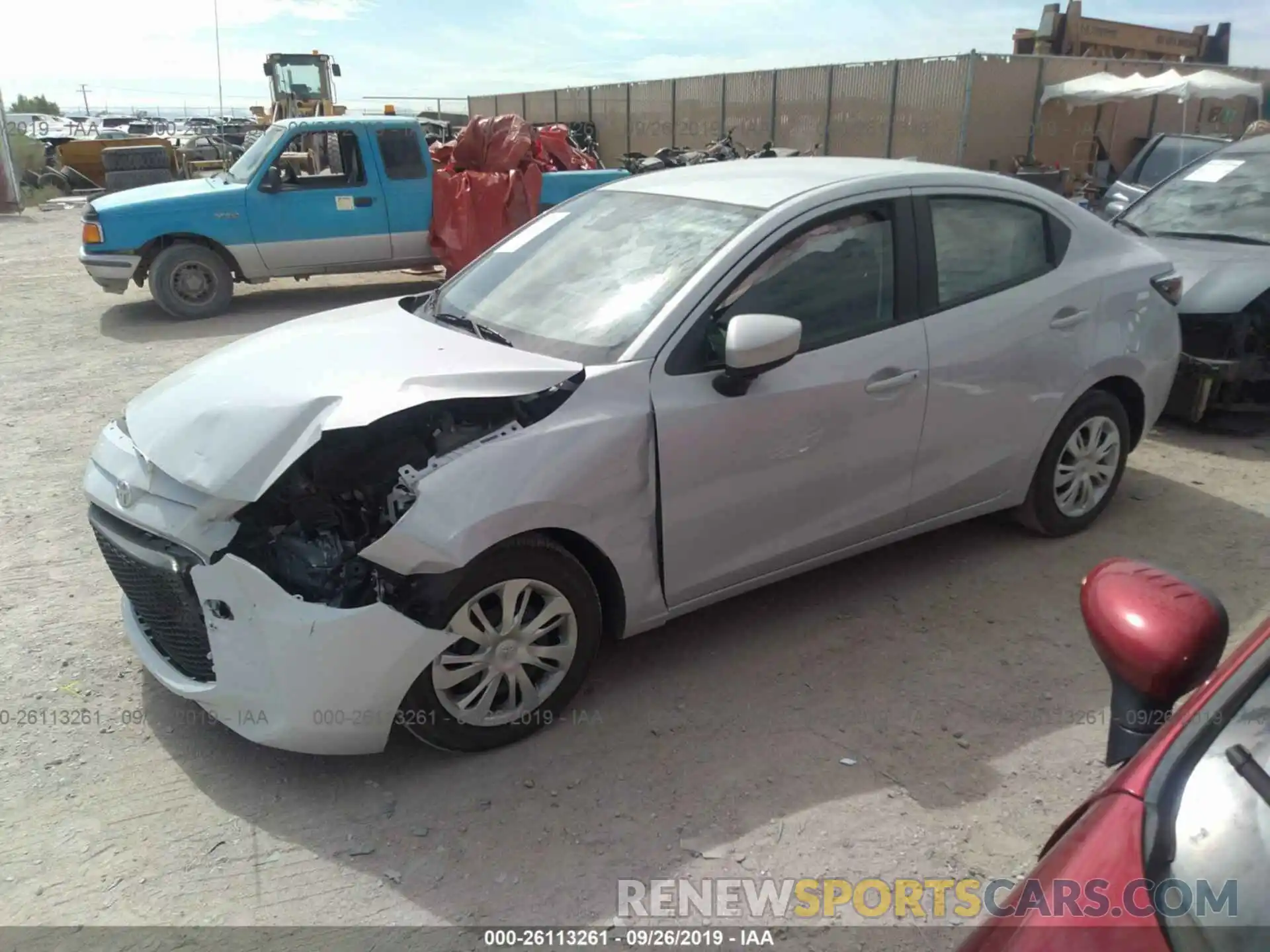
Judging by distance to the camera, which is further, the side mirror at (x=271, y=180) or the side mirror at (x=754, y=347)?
the side mirror at (x=271, y=180)

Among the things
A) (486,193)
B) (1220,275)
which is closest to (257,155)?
(486,193)

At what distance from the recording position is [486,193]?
10.4 metres

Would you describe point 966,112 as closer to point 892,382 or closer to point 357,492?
point 892,382

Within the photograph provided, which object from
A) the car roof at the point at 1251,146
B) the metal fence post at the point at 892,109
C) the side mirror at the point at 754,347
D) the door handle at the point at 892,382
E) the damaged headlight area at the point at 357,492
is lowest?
the damaged headlight area at the point at 357,492

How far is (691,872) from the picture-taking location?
258 cm

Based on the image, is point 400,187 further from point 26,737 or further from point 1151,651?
point 1151,651

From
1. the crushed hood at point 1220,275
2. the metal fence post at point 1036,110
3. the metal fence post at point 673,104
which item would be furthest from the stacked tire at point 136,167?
the metal fence post at point 1036,110

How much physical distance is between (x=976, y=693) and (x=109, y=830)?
2846 millimetres

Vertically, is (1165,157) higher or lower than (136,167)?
higher

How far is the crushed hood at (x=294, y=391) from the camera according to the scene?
2793mm

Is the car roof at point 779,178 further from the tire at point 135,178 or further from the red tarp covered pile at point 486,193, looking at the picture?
the tire at point 135,178

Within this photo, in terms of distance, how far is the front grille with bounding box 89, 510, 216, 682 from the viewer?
284cm

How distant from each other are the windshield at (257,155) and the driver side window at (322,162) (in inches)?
6.8

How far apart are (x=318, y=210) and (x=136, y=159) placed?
10083 mm
